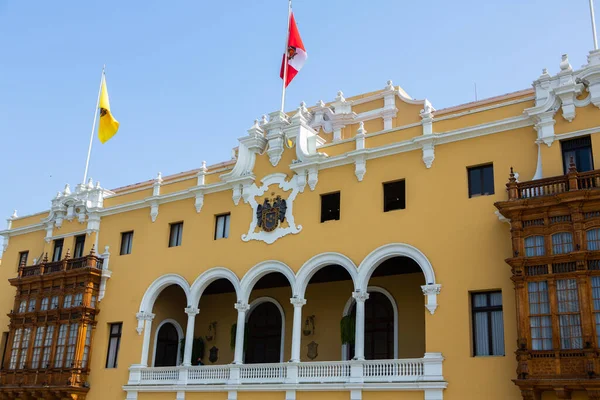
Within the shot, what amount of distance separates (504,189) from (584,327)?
5.06 meters

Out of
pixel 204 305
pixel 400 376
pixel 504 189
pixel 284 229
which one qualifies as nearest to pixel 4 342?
pixel 204 305

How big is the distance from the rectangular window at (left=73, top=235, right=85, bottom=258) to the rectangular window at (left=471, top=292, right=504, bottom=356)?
782 inches

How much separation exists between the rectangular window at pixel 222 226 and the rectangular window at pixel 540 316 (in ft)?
42.8

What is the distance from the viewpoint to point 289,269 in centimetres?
2531

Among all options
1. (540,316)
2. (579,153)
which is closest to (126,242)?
(540,316)

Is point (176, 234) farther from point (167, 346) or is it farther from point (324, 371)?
point (324, 371)

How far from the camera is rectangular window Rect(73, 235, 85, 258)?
33.1 metres

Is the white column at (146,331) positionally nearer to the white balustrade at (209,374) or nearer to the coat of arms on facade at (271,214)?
the white balustrade at (209,374)

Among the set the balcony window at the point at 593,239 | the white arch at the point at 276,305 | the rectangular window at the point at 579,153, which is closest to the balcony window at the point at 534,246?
the balcony window at the point at 593,239

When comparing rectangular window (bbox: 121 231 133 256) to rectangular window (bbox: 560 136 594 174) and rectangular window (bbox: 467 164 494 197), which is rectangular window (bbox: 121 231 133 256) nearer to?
rectangular window (bbox: 467 164 494 197)

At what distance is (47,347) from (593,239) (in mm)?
23282

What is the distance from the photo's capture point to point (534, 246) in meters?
19.3

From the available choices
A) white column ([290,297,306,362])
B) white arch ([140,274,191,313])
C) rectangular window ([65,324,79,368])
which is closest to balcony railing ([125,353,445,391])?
white column ([290,297,306,362])

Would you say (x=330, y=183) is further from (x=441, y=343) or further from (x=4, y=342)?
(x=4, y=342)
